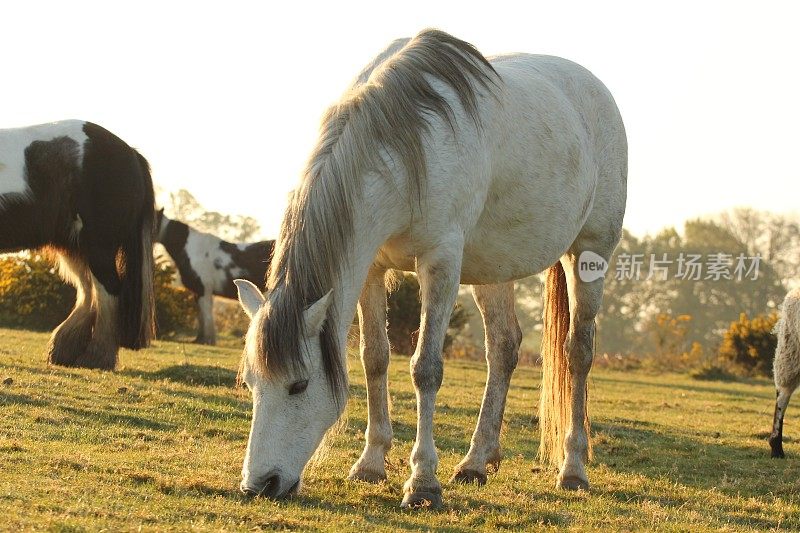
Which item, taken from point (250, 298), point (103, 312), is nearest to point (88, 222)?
point (103, 312)

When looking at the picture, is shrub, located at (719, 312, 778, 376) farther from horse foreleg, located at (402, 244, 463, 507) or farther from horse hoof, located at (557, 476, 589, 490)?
horse foreleg, located at (402, 244, 463, 507)

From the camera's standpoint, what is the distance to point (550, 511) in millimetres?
4871

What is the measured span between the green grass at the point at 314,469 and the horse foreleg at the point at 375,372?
0.19m

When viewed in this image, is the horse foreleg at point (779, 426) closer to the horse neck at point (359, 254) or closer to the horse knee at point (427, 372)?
the horse knee at point (427, 372)

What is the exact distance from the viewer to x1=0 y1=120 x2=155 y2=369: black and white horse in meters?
8.70

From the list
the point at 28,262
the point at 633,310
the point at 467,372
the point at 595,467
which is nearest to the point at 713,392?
the point at 467,372

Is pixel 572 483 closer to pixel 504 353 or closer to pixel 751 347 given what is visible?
pixel 504 353

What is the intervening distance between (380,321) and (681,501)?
1.95 meters

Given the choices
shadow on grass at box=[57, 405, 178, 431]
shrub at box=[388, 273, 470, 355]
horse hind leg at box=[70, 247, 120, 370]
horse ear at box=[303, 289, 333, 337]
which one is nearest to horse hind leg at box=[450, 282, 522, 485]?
horse ear at box=[303, 289, 333, 337]

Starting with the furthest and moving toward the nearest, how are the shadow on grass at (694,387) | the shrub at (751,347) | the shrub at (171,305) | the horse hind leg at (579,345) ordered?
the shrub at (751,347) → the shrub at (171,305) → the shadow on grass at (694,387) → the horse hind leg at (579,345)

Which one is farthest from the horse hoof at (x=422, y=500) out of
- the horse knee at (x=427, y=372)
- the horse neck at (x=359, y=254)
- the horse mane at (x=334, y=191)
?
the horse neck at (x=359, y=254)

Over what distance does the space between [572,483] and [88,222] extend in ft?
16.9

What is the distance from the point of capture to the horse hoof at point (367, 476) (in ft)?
17.6

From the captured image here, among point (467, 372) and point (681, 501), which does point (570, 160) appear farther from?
point (467, 372)
